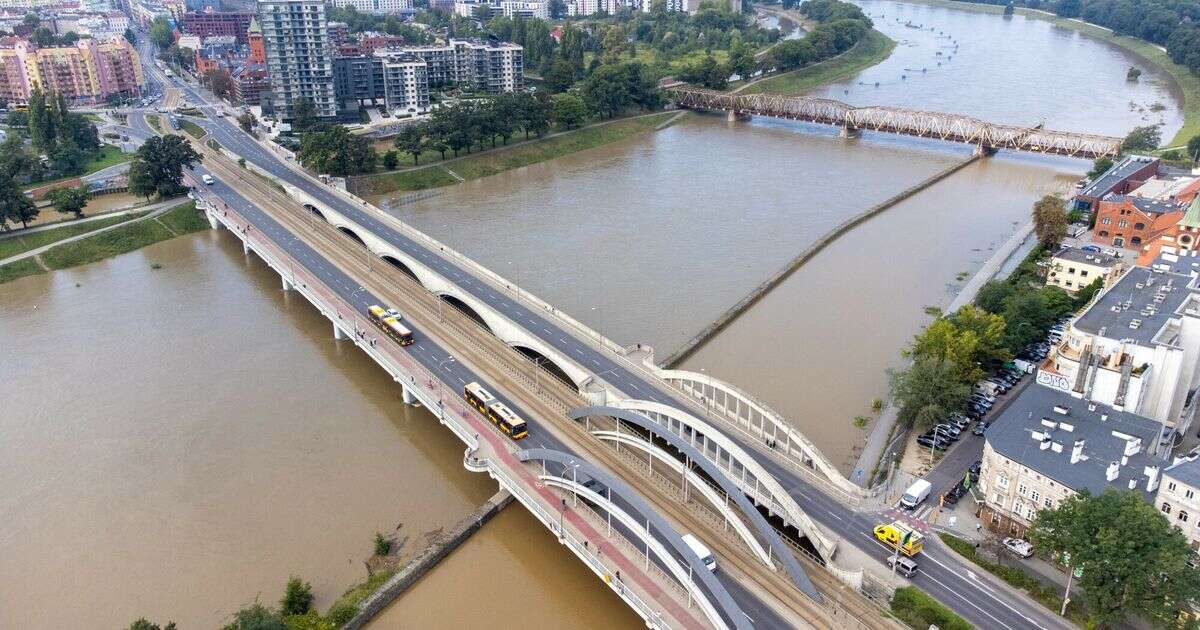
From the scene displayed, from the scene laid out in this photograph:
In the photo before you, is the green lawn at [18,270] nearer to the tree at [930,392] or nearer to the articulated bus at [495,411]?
the articulated bus at [495,411]

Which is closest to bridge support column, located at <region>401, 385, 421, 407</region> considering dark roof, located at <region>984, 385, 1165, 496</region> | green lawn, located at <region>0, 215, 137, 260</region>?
dark roof, located at <region>984, 385, 1165, 496</region>

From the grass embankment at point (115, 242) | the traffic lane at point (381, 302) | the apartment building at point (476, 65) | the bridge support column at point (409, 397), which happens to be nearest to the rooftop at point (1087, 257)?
the traffic lane at point (381, 302)

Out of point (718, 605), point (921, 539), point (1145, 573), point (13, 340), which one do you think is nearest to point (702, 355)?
point (921, 539)

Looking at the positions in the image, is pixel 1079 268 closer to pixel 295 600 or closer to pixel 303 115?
pixel 295 600

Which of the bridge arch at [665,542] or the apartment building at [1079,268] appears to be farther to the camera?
the apartment building at [1079,268]

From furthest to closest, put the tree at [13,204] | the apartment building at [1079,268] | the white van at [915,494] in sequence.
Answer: the tree at [13,204]
the apartment building at [1079,268]
the white van at [915,494]

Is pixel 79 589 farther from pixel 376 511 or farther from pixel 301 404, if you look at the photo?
pixel 301 404

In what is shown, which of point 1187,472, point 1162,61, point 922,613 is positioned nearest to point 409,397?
point 922,613
